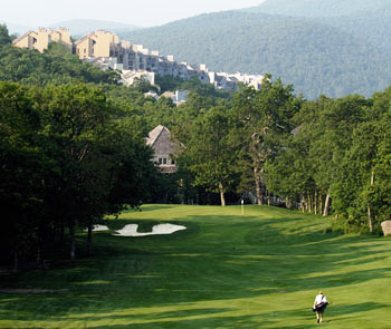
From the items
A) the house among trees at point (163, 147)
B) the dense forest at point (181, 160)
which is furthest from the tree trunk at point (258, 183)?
the house among trees at point (163, 147)

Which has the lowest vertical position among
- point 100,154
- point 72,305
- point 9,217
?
point 72,305

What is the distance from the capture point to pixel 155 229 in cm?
8331

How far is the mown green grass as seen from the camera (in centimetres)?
3847

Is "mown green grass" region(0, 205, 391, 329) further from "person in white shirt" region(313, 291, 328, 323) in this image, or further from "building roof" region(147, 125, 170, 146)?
"building roof" region(147, 125, 170, 146)

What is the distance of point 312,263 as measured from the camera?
5866 centimetres

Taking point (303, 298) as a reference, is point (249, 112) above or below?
above

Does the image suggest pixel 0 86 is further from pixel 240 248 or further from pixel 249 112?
pixel 249 112

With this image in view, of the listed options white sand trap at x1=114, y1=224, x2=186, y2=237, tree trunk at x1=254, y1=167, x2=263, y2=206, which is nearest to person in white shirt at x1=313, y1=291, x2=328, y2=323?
white sand trap at x1=114, y1=224, x2=186, y2=237

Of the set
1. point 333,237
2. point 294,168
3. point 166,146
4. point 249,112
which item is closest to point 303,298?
point 333,237

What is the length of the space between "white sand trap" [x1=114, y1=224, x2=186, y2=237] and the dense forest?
452cm

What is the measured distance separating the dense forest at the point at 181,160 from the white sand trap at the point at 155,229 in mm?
4524

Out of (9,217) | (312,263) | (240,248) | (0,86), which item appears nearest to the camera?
(9,217)

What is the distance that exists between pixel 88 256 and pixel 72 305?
19.8m

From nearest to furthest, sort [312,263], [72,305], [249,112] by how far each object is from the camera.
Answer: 1. [72,305]
2. [312,263]
3. [249,112]
